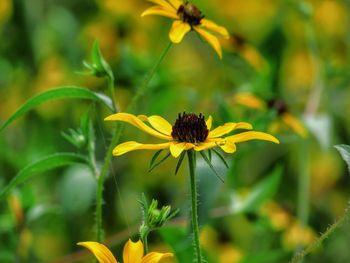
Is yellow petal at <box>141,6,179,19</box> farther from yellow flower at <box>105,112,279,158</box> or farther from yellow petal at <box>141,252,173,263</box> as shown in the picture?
yellow petal at <box>141,252,173,263</box>

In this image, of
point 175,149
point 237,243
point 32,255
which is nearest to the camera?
point 175,149

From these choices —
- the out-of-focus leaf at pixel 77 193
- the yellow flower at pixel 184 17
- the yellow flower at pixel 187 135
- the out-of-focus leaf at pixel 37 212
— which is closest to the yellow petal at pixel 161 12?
the yellow flower at pixel 184 17

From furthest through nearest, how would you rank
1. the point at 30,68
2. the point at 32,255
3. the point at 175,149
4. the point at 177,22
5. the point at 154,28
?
the point at 154,28
the point at 30,68
the point at 32,255
the point at 177,22
the point at 175,149

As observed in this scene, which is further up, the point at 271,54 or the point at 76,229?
the point at 271,54

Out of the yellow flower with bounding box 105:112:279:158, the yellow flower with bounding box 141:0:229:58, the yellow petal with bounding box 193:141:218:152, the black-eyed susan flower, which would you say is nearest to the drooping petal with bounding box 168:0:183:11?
the yellow flower with bounding box 141:0:229:58

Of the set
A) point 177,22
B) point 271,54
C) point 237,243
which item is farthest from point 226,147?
point 237,243

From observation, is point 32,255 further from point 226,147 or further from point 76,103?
point 226,147

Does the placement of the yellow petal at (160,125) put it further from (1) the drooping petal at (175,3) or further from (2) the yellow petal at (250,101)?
(2) the yellow petal at (250,101)
